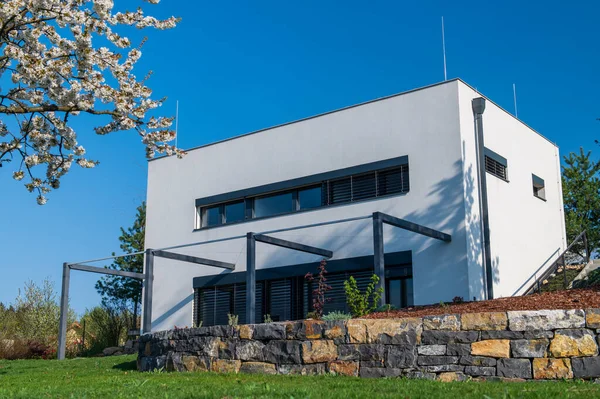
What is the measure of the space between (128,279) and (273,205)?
1387cm

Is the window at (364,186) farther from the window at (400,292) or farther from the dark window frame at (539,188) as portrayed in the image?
the dark window frame at (539,188)

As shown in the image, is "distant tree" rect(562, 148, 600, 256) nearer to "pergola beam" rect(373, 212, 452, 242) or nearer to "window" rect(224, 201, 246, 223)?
"pergola beam" rect(373, 212, 452, 242)

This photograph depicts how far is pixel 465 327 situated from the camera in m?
9.05

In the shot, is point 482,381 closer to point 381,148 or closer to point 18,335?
point 381,148

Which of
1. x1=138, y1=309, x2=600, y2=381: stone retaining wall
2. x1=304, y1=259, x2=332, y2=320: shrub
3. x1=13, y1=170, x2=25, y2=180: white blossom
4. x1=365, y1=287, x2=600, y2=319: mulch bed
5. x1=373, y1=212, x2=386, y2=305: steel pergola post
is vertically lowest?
x1=138, y1=309, x2=600, y2=381: stone retaining wall

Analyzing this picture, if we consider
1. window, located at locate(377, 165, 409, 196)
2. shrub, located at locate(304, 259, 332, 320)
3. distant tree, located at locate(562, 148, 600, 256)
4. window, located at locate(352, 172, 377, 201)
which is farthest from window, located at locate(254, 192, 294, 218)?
distant tree, located at locate(562, 148, 600, 256)

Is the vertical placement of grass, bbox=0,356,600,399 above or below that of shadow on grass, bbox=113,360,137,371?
below

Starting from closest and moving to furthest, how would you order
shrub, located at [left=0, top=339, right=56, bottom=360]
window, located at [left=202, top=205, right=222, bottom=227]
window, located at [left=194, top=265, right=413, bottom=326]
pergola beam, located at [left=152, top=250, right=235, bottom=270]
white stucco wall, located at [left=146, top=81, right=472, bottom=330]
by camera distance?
white stucco wall, located at [left=146, top=81, right=472, bottom=330] → window, located at [left=194, top=265, right=413, bottom=326] → pergola beam, located at [left=152, top=250, right=235, bottom=270] → shrub, located at [left=0, top=339, right=56, bottom=360] → window, located at [left=202, top=205, right=222, bottom=227]

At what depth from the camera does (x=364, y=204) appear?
1736 centimetres

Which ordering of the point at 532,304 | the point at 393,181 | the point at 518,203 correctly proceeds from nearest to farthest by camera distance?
the point at 532,304
the point at 393,181
the point at 518,203

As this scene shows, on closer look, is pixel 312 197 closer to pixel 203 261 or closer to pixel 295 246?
pixel 295 246

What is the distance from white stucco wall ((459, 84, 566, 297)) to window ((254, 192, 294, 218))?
5110 mm

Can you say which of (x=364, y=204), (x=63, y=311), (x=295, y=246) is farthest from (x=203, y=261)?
(x=364, y=204)

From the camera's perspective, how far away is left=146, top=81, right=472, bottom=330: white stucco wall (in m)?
16.1
